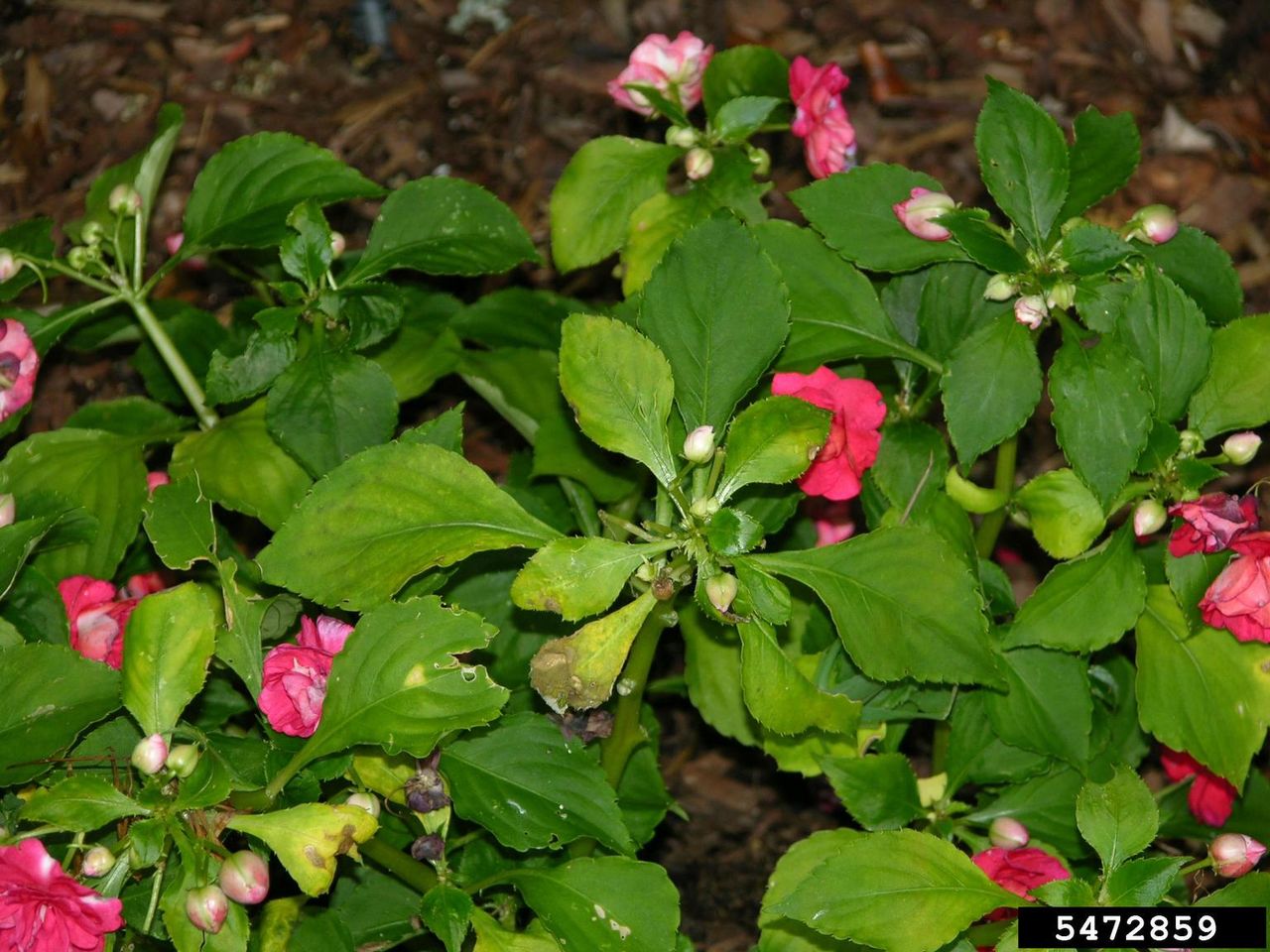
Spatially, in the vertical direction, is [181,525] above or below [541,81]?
above

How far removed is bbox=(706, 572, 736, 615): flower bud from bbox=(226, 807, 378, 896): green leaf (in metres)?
0.46

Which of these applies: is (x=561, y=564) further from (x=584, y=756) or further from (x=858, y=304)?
(x=858, y=304)

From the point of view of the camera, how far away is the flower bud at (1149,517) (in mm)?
1756

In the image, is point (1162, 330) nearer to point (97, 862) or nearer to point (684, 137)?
point (684, 137)

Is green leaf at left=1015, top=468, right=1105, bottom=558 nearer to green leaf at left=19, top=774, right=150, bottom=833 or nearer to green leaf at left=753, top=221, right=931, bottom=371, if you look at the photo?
green leaf at left=753, top=221, right=931, bottom=371

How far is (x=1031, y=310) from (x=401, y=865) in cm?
106

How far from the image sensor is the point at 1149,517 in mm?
1756

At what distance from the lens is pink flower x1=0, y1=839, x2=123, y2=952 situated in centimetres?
147

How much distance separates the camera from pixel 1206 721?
185cm

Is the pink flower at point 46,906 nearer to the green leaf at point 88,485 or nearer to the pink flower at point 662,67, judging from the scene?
the green leaf at point 88,485

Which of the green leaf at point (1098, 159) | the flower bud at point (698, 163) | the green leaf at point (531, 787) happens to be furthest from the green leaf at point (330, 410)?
the green leaf at point (1098, 159)

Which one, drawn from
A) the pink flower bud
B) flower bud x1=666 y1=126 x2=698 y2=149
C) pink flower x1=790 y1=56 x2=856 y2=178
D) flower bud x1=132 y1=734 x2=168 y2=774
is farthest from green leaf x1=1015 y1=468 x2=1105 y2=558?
flower bud x1=132 y1=734 x2=168 y2=774

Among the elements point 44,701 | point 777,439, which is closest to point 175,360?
point 44,701

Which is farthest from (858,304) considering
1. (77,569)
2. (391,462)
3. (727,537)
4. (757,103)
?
(77,569)
